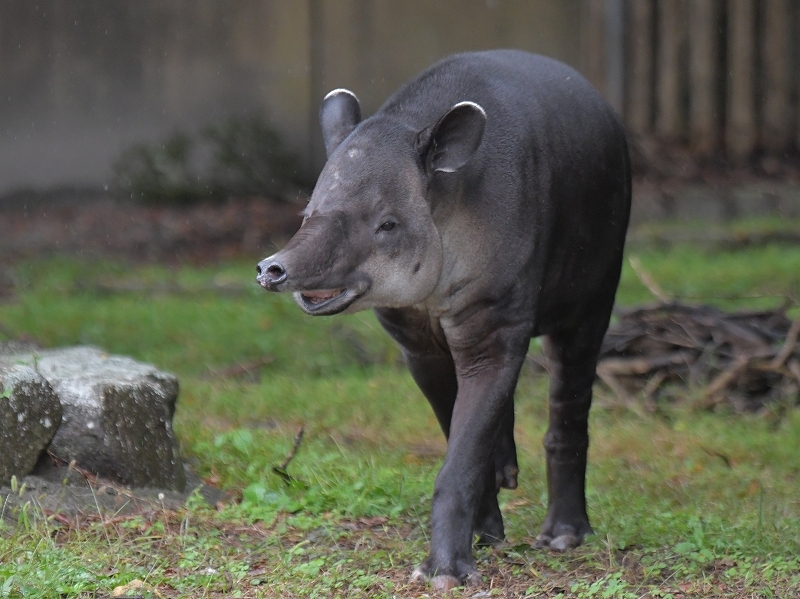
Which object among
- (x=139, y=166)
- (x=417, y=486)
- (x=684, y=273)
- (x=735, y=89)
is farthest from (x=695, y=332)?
(x=139, y=166)

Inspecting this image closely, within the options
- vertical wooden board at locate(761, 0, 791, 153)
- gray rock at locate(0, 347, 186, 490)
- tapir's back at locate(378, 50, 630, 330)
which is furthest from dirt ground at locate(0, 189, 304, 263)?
tapir's back at locate(378, 50, 630, 330)

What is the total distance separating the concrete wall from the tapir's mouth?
29.9ft

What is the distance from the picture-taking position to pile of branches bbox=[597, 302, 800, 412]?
7664 millimetres

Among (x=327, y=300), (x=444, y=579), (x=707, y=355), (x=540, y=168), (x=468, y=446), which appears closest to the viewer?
(x=327, y=300)

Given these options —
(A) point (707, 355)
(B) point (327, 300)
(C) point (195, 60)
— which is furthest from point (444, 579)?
(C) point (195, 60)

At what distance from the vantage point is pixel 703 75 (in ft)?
41.5

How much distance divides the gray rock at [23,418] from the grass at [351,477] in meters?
0.31

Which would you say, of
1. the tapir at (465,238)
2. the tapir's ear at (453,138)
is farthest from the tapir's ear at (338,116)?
the tapir's ear at (453,138)

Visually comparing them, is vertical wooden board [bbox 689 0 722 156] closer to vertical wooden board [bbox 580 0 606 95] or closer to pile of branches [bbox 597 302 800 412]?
vertical wooden board [bbox 580 0 606 95]

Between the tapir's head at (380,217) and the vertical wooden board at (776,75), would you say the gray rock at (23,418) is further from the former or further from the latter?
the vertical wooden board at (776,75)

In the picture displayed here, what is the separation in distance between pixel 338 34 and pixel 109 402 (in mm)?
8450

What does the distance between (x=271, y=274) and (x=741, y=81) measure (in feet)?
31.7

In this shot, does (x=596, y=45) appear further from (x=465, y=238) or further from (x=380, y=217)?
(x=380, y=217)

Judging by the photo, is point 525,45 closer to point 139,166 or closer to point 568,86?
point 139,166
